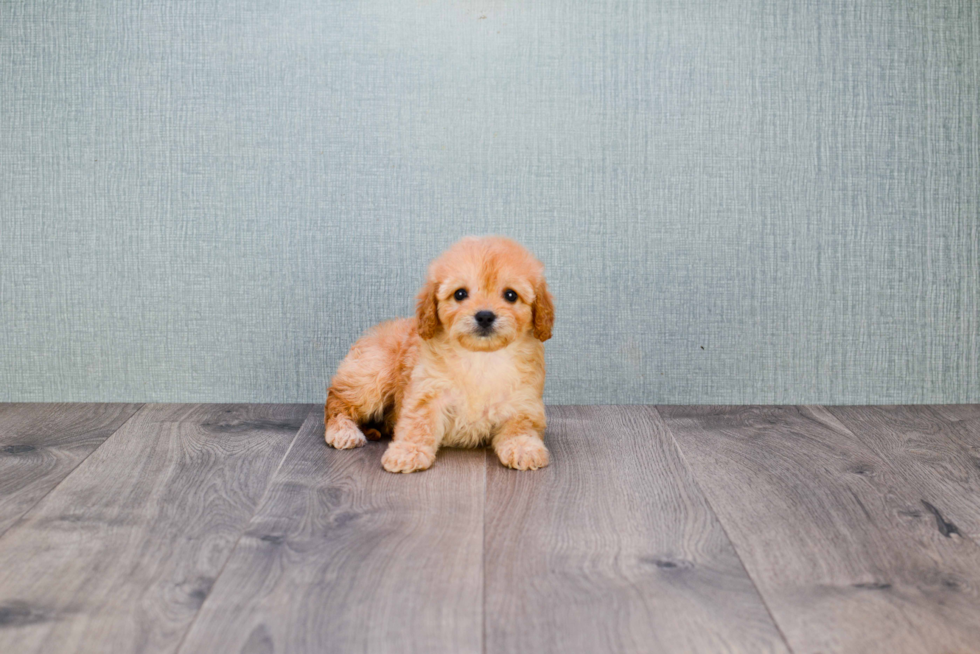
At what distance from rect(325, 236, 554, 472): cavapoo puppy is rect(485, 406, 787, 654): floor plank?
11cm

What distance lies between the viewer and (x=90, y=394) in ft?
A: 7.96

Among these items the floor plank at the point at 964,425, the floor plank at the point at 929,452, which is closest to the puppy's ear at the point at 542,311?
the floor plank at the point at 929,452

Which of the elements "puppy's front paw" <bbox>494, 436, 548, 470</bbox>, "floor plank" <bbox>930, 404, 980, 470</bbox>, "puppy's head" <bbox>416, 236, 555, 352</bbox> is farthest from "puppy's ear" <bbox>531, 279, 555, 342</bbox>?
"floor plank" <bbox>930, 404, 980, 470</bbox>

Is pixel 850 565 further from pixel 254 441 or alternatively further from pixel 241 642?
pixel 254 441

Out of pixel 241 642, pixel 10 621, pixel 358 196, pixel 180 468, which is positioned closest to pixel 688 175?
pixel 358 196

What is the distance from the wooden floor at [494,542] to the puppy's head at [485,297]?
301 millimetres

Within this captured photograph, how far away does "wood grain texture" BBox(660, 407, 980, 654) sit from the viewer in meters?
1.20

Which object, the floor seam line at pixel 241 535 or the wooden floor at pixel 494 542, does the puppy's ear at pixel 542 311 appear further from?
the floor seam line at pixel 241 535

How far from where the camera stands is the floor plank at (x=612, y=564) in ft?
3.85

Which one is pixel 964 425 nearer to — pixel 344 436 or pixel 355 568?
pixel 344 436

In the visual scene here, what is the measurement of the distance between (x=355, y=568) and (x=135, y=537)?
0.42m

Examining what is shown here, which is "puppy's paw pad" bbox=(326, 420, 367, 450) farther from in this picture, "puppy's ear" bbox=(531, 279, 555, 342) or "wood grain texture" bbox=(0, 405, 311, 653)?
"puppy's ear" bbox=(531, 279, 555, 342)

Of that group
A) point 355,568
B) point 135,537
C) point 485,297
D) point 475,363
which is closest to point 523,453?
point 475,363

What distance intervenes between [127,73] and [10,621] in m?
1.58
